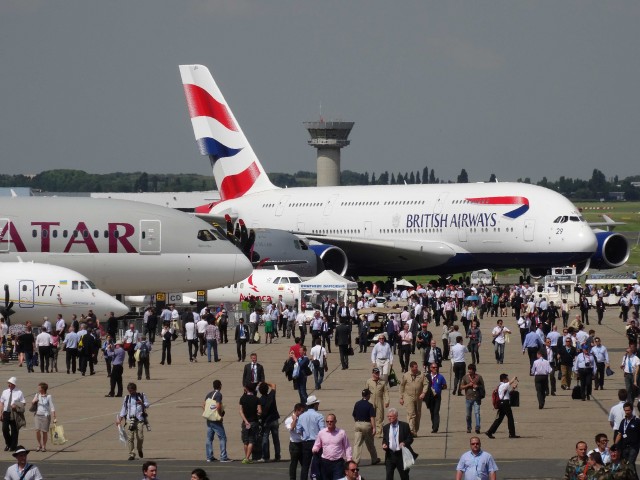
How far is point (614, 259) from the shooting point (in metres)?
65.2

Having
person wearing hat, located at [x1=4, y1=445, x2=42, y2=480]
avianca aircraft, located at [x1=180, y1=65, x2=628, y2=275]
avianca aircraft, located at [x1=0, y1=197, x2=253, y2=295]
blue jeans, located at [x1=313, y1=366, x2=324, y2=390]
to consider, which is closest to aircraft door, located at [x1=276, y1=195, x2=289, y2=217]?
avianca aircraft, located at [x1=180, y1=65, x2=628, y2=275]

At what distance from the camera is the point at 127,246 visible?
43.6m

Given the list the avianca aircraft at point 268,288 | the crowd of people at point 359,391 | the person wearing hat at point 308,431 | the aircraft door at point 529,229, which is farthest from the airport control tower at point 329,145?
the person wearing hat at point 308,431

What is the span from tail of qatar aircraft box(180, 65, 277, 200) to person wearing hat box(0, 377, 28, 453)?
54949 millimetres

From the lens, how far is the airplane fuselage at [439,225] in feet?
201

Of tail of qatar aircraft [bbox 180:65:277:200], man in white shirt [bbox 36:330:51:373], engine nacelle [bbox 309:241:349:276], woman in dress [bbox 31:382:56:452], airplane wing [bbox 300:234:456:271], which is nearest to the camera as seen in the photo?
woman in dress [bbox 31:382:56:452]

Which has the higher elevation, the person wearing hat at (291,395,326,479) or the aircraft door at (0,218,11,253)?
the aircraft door at (0,218,11,253)

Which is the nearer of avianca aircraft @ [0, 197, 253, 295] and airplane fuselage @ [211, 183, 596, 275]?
avianca aircraft @ [0, 197, 253, 295]

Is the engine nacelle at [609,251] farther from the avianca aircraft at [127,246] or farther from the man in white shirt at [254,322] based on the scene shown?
the avianca aircraft at [127,246]

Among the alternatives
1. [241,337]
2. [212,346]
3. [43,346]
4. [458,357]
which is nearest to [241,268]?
[212,346]

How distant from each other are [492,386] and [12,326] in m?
14.2

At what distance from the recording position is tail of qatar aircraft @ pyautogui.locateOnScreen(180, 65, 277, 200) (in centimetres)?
7694

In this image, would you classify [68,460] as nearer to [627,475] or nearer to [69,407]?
[69,407]

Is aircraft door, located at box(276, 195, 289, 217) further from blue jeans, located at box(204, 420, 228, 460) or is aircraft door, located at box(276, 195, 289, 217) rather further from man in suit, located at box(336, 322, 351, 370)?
blue jeans, located at box(204, 420, 228, 460)
